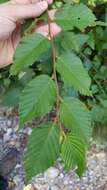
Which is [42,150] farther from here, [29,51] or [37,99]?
[29,51]

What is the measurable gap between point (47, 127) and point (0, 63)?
0.73 meters

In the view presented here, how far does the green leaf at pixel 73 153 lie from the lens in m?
0.86

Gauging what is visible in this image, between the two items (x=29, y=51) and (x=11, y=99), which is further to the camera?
(x=11, y=99)

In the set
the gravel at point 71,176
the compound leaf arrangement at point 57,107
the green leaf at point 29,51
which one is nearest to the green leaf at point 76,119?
the compound leaf arrangement at point 57,107

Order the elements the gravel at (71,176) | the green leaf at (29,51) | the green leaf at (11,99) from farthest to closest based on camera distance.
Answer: the gravel at (71,176) → the green leaf at (11,99) → the green leaf at (29,51)

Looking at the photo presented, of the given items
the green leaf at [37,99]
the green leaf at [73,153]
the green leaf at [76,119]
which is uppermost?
the green leaf at [37,99]

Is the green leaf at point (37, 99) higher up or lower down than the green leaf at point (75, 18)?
lower down

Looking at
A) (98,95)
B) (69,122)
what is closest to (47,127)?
(69,122)

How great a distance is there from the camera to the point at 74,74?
96cm

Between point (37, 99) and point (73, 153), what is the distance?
14 centimetres

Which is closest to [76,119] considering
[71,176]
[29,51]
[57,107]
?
[57,107]

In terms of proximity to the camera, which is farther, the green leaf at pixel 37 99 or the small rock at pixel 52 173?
the small rock at pixel 52 173

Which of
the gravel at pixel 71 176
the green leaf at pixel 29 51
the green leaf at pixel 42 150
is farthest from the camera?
the gravel at pixel 71 176

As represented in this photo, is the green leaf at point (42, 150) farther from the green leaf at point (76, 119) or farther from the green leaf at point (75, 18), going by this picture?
the green leaf at point (75, 18)
